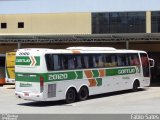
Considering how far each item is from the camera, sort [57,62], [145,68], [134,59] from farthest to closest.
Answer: [145,68] < [134,59] < [57,62]

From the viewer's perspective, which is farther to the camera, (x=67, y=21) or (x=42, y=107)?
(x=67, y=21)

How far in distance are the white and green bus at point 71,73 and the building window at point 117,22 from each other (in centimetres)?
1162

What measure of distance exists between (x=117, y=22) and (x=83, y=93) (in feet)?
55.7

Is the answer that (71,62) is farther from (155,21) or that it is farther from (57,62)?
(155,21)

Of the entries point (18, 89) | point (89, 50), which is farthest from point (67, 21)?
point (18, 89)

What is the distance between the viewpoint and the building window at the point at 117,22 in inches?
1481

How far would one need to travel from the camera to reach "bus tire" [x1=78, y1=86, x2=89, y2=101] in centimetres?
2161

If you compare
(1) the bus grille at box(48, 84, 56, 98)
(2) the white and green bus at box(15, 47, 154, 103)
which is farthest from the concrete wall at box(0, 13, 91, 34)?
(1) the bus grille at box(48, 84, 56, 98)

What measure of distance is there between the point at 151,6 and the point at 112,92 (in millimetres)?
13935

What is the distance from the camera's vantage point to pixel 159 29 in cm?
3688

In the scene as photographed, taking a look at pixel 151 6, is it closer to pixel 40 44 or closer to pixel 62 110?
pixel 40 44

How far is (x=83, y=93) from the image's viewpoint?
21938mm

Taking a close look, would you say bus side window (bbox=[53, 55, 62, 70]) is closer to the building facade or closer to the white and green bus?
the white and green bus

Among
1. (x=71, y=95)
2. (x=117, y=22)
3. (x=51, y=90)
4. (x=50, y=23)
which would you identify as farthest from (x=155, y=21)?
(x=51, y=90)
